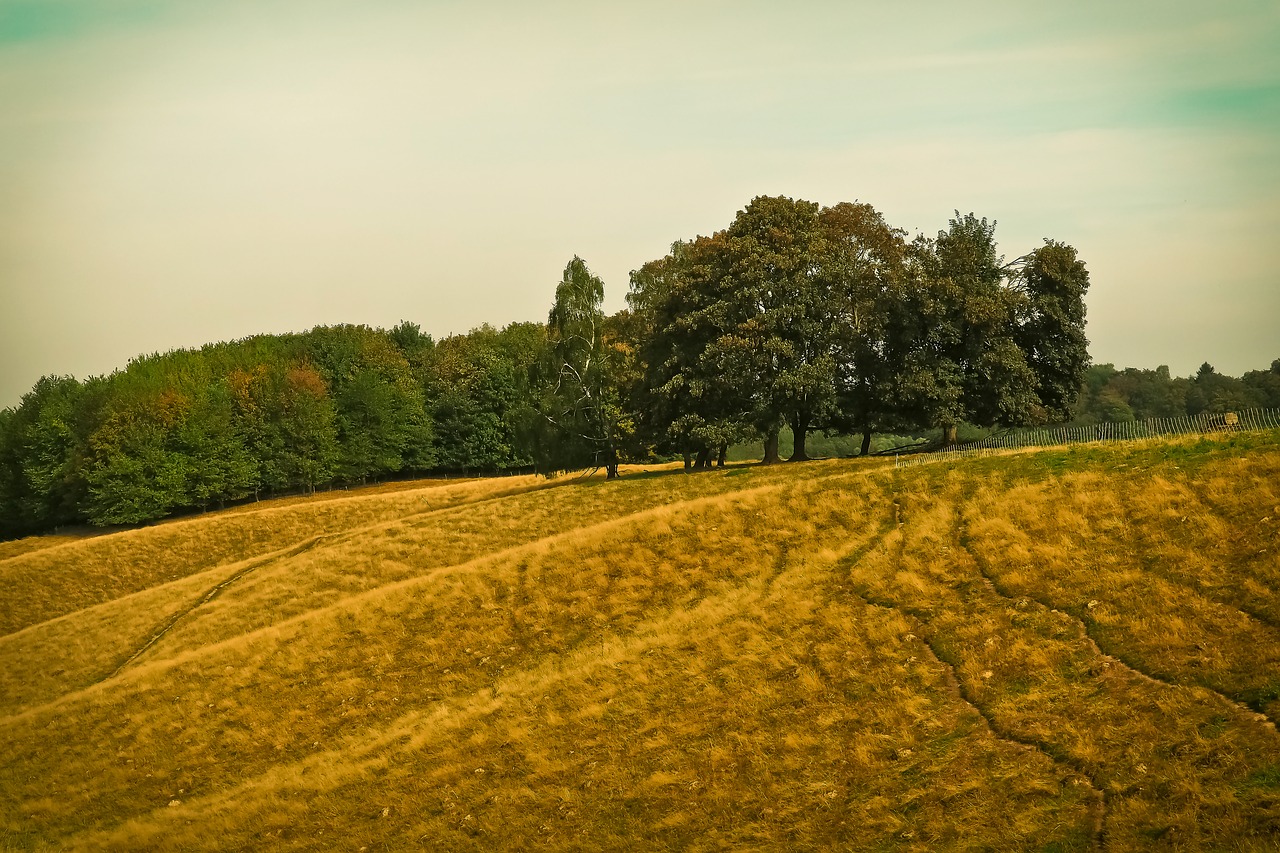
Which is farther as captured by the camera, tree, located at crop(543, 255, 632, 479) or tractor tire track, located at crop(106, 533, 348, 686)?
tree, located at crop(543, 255, 632, 479)

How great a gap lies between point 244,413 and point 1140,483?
11499 cm

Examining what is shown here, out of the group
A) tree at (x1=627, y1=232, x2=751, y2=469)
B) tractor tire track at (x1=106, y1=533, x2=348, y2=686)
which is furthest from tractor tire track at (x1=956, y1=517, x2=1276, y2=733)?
A: tractor tire track at (x1=106, y1=533, x2=348, y2=686)

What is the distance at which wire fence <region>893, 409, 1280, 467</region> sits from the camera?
150ft

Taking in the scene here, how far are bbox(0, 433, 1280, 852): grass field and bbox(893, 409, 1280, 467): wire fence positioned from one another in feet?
18.9

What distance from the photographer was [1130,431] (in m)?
52.4

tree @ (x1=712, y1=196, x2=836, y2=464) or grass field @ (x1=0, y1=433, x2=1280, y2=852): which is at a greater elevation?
tree @ (x1=712, y1=196, x2=836, y2=464)

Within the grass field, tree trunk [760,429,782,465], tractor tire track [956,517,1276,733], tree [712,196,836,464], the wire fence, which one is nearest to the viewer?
tractor tire track [956,517,1276,733]

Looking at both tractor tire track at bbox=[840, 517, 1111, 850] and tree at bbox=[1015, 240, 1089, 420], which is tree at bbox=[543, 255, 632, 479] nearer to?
tree at bbox=[1015, 240, 1089, 420]

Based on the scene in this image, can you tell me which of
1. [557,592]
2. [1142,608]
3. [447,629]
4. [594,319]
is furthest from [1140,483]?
[594,319]

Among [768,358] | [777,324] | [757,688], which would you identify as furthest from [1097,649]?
[777,324]

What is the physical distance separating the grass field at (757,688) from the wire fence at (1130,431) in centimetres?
575

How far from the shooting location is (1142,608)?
2777cm

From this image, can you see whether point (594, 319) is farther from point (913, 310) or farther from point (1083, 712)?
point (1083, 712)

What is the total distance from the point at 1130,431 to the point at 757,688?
1294 inches
